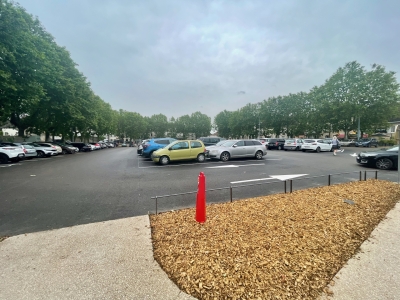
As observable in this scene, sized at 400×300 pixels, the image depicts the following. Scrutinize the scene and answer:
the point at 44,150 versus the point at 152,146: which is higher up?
the point at 152,146

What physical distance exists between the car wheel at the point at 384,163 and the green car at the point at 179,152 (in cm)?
1017

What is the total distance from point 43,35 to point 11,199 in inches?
1040

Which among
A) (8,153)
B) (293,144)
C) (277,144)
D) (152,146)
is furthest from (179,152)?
(277,144)

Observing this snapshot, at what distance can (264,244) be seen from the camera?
117 inches

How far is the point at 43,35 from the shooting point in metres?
23.1

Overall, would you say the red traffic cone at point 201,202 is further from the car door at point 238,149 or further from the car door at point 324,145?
the car door at point 324,145

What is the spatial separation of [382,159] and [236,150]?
8275 millimetres

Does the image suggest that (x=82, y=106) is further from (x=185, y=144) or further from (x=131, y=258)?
(x=131, y=258)

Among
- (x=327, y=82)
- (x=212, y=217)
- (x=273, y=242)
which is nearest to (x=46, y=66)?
(x=212, y=217)

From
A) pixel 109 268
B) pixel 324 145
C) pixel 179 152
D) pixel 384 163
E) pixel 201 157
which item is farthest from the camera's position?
pixel 324 145

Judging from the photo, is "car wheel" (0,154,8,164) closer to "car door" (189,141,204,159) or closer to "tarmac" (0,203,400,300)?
"car door" (189,141,204,159)

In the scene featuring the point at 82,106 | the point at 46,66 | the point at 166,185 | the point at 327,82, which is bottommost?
the point at 166,185

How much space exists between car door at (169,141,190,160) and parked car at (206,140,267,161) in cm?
187

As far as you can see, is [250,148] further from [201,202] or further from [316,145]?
[316,145]
